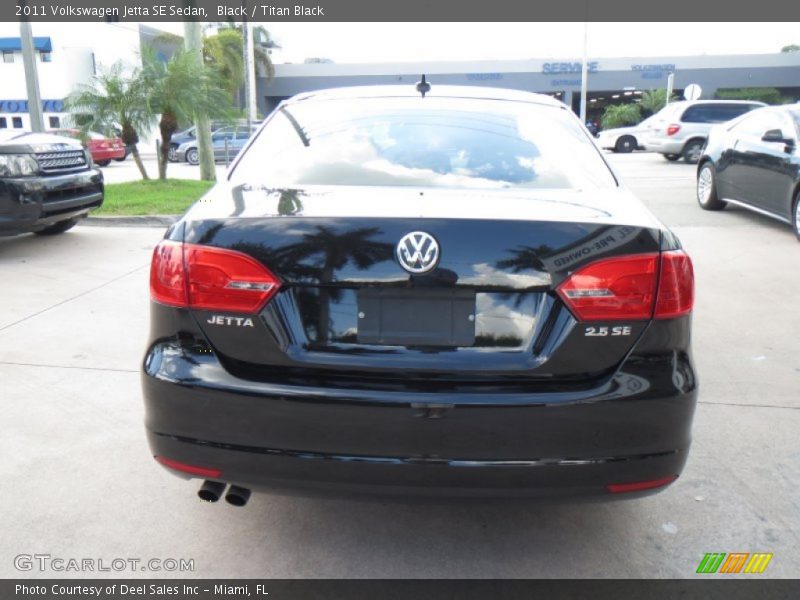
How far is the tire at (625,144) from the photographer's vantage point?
25.7 m

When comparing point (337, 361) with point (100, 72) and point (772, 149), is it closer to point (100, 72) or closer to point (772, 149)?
point (772, 149)

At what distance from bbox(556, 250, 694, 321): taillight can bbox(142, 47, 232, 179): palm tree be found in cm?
1209

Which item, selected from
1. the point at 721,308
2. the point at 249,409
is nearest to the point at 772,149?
the point at 721,308

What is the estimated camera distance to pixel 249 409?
226 cm

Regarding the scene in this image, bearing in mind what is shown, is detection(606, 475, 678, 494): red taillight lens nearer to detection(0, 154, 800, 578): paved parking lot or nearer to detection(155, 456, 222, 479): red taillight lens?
detection(0, 154, 800, 578): paved parking lot

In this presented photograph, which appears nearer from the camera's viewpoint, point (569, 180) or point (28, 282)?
point (569, 180)

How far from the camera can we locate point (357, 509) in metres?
3.06

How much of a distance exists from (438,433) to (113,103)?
1227cm

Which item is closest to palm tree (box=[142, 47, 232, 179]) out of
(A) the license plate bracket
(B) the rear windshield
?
(B) the rear windshield

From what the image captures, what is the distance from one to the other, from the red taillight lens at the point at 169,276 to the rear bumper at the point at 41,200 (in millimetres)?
5875

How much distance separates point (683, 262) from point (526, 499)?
35.3 inches

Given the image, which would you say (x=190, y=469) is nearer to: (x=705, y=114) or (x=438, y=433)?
(x=438, y=433)

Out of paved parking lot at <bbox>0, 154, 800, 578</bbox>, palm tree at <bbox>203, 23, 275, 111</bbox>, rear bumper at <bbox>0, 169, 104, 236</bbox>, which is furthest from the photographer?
palm tree at <bbox>203, 23, 275, 111</bbox>

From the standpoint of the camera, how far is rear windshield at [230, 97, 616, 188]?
2.81m
